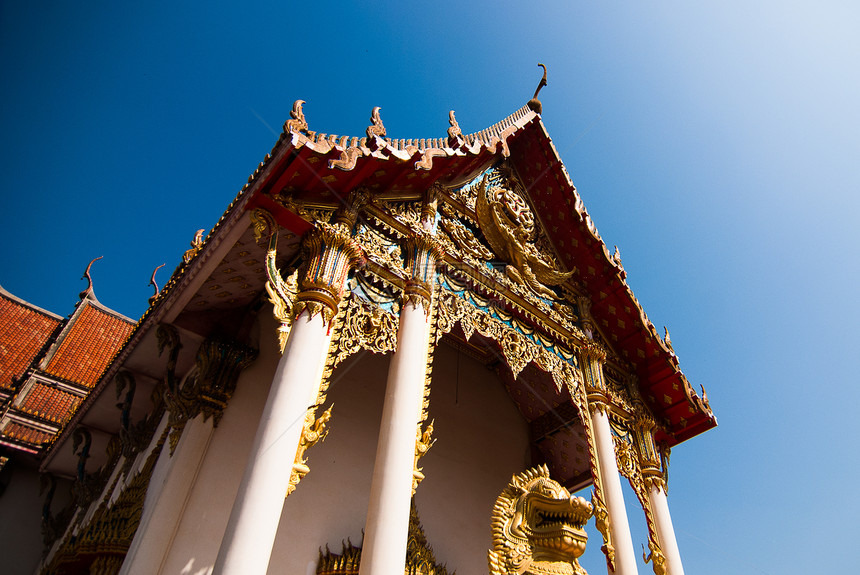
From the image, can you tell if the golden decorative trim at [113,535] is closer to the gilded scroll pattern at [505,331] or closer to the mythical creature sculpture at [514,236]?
the gilded scroll pattern at [505,331]

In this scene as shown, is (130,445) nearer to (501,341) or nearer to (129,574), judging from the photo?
(129,574)

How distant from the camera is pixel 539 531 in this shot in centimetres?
281

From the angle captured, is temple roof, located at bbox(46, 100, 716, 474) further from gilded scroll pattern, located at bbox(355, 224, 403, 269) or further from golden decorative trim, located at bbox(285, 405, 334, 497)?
golden decorative trim, located at bbox(285, 405, 334, 497)

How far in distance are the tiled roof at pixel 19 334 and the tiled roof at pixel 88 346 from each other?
2.45 ft

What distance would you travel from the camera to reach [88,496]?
8.55 metres

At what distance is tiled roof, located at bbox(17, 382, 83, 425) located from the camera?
1083 cm

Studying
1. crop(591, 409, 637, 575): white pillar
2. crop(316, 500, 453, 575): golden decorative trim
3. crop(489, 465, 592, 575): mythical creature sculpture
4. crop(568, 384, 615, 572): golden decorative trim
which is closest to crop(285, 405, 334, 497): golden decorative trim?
crop(489, 465, 592, 575): mythical creature sculpture

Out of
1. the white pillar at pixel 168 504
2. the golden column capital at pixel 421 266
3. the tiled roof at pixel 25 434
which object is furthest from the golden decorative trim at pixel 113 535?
the tiled roof at pixel 25 434

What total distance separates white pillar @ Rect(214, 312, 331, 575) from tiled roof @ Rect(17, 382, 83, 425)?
865 centimetres

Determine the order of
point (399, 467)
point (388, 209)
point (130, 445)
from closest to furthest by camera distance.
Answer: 1. point (399, 467)
2. point (388, 209)
3. point (130, 445)

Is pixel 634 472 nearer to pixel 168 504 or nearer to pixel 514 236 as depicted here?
pixel 514 236

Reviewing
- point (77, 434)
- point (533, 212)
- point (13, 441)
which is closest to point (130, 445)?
point (77, 434)

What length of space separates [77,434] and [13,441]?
96.4 inches

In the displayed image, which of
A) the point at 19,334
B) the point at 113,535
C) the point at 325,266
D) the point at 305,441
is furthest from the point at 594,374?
the point at 19,334
